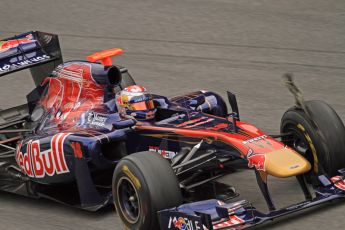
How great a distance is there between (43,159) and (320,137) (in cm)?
290

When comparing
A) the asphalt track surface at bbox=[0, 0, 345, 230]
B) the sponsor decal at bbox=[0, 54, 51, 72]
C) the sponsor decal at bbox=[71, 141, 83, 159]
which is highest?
the sponsor decal at bbox=[0, 54, 51, 72]

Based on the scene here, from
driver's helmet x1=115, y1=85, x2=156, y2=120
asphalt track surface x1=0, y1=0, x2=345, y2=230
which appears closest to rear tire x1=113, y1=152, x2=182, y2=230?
driver's helmet x1=115, y1=85, x2=156, y2=120

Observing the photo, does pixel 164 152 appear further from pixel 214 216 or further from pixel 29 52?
pixel 29 52

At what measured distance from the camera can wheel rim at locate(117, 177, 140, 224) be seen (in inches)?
358

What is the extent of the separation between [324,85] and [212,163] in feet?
17.2

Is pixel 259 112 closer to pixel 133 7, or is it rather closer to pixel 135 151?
pixel 135 151

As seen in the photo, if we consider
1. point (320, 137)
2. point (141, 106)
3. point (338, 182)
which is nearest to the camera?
point (338, 182)

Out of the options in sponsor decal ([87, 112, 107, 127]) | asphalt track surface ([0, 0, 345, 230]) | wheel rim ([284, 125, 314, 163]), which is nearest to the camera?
wheel rim ([284, 125, 314, 163])

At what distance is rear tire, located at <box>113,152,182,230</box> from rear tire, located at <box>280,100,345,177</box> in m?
1.58

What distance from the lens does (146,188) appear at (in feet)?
28.8

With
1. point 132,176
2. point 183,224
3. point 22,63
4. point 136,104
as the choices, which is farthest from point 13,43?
point 183,224

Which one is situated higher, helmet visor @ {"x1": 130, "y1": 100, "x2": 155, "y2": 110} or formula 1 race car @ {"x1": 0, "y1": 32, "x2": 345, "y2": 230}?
helmet visor @ {"x1": 130, "y1": 100, "x2": 155, "y2": 110}

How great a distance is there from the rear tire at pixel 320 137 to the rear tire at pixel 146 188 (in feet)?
5.18

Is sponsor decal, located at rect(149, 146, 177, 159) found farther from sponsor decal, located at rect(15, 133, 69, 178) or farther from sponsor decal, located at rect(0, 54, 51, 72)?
sponsor decal, located at rect(0, 54, 51, 72)
